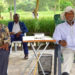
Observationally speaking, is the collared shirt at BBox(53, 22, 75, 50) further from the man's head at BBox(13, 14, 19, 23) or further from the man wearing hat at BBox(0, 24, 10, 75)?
the man's head at BBox(13, 14, 19, 23)

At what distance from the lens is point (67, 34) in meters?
3.84

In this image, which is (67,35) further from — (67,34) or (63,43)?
(63,43)

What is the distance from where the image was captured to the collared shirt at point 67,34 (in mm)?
3811

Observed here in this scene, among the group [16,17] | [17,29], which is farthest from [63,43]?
[17,29]

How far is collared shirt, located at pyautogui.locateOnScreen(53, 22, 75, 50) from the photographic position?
12.5ft

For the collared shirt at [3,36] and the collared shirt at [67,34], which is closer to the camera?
the collared shirt at [3,36]

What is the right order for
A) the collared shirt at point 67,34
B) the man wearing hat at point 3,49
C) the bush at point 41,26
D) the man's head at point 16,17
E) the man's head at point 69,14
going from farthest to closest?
the bush at point 41,26 < the man's head at point 16,17 < the man's head at point 69,14 < the collared shirt at point 67,34 < the man wearing hat at point 3,49

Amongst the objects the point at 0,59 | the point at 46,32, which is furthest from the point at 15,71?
the point at 46,32

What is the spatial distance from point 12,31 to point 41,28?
5.26 ft

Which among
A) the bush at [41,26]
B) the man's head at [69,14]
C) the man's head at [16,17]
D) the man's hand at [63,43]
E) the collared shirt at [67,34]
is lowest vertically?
the bush at [41,26]

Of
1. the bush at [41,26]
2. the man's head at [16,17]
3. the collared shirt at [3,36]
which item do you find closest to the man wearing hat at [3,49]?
the collared shirt at [3,36]

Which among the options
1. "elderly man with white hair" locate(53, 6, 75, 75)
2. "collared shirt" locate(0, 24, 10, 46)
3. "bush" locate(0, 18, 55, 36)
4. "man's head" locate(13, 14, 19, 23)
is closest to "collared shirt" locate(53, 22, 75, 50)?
"elderly man with white hair" locate(53, 6, 75, 75)

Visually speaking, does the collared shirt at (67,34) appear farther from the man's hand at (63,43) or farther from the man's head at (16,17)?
the man's head at (16,17)

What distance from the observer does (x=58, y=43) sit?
3.70m
